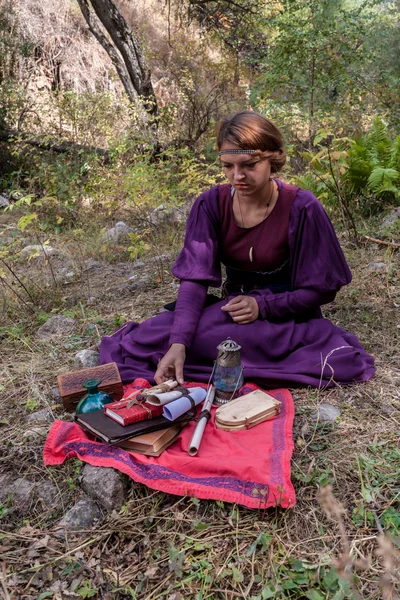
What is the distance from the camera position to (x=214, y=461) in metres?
1.82

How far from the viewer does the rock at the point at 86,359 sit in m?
2.79

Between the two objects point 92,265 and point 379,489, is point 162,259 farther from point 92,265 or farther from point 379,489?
point 379,489

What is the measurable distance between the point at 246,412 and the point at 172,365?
1.51 feet

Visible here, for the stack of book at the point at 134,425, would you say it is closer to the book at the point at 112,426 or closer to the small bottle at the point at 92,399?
the book at the point at 112,426

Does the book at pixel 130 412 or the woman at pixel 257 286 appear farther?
the woman at pixel 257 286

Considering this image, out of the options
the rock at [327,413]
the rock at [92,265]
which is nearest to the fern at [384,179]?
the rock at [92,265]

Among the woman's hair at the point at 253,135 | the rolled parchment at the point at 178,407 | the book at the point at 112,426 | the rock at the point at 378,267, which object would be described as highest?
the woman's hair at the point at 253,135

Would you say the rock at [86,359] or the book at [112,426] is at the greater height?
the book at [112,426]

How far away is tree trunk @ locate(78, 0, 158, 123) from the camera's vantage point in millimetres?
→ 7100

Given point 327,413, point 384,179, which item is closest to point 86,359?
point 327,413

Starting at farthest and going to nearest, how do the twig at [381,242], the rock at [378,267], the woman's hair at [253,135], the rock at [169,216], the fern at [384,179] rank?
the rock at [169,216] → the fern at [384,179] → the twig at [381,242] → the rock at [378,267] → the woman's hair at [253,135]

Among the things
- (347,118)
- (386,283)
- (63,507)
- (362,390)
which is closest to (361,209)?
(386,283)

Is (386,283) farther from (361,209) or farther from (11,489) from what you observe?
(11,489)

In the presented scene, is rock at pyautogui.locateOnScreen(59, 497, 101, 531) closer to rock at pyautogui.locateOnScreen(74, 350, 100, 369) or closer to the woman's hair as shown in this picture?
rock at pyautogui.locateOnScreen(74, 350, 100, 369)
